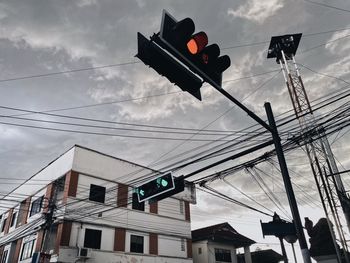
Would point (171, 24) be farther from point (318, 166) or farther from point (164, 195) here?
point (318, 166)

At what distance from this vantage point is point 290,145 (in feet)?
33.0

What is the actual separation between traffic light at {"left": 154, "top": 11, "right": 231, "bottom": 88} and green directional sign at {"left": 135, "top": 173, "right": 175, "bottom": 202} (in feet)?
16.6

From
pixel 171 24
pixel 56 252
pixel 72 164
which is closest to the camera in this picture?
pixel 171 24

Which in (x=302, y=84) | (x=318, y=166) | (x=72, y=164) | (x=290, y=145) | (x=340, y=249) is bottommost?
(x=340, y=249)

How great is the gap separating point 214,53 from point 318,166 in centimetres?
1620

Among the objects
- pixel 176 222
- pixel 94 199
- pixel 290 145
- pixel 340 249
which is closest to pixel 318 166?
pixel 340 249

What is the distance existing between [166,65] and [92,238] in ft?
68.3

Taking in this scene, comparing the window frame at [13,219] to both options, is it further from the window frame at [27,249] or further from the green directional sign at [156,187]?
the green directional sign at [156,187]

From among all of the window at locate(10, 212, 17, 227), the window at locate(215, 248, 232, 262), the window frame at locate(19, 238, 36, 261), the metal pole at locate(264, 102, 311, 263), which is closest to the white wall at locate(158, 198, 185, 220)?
the window at locate(215, 248, 232, 262)

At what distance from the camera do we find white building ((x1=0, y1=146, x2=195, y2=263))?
68.2ft

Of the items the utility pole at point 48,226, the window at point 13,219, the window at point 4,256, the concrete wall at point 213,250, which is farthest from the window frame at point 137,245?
the window at point 13,219

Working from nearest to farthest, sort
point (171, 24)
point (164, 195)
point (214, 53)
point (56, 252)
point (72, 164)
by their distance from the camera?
point (171, 24) < point (214, 53) < point (164, 195) < point (56, 252) < point (72, 164)

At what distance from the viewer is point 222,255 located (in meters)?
30.5

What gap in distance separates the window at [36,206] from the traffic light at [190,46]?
Answer: 25.3m
